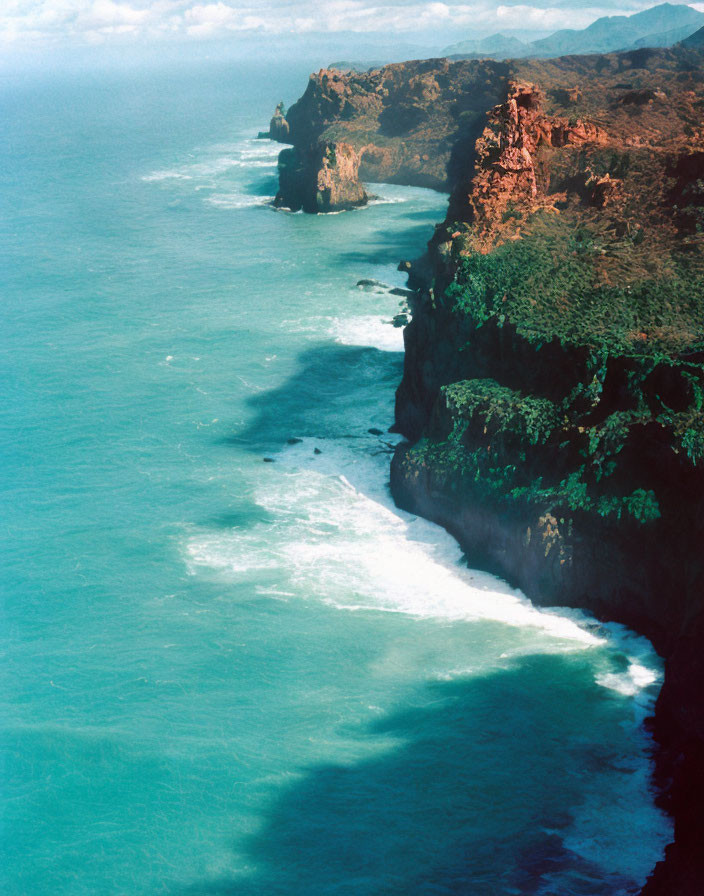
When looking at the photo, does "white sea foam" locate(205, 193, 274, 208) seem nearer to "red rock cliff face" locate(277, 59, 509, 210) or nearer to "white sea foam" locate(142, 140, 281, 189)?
"red rock cliff face" locate(277, 59, 509, 210)

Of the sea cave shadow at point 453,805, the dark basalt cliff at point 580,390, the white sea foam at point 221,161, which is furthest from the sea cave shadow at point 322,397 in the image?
the white sea foam at point 221,161

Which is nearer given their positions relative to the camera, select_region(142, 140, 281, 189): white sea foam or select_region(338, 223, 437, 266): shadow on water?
select_region(338, 223, 437, 266): shadow on water

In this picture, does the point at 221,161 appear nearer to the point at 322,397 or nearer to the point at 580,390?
the point at 322,397

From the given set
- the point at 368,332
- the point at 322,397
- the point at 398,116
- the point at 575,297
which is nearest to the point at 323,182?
the point at 398,116

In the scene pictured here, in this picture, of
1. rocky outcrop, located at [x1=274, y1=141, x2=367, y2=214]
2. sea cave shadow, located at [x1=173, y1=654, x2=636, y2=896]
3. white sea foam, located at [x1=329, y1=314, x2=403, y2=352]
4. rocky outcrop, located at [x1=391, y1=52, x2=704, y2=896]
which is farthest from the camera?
rocky outcrop, located at [x1=274, y1=141, x2=367, y2=214]

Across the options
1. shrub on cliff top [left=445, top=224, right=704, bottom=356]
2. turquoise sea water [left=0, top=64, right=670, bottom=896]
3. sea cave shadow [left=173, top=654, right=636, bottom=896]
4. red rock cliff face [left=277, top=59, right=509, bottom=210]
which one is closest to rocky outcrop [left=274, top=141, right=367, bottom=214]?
red rock cliff face [left=277, top=59, right=509, bottom=210]

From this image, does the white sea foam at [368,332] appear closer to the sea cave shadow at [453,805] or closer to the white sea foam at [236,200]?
the sea cave shadow at [453,805]

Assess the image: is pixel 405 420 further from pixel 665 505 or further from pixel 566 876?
pixel 566 876
